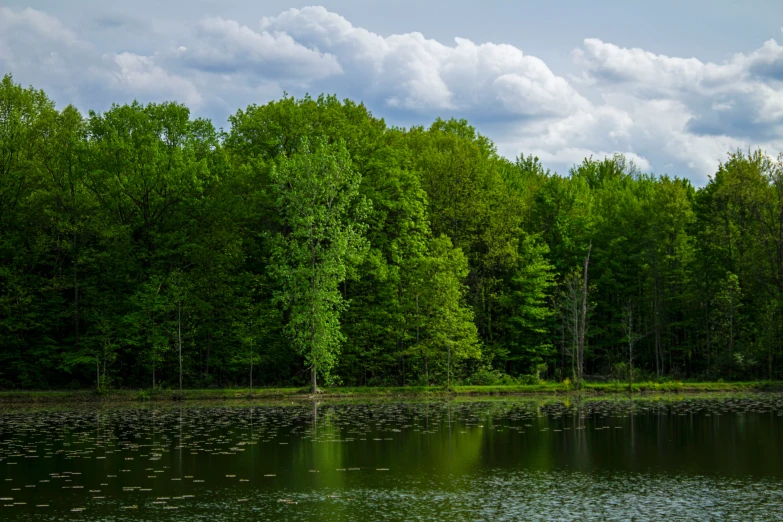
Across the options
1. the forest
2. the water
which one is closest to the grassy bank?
the forest

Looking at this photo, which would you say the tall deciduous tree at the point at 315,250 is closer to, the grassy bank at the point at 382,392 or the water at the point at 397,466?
the grassy bank at the point at 382,392

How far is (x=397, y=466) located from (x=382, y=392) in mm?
29832

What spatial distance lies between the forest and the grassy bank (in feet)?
5.71

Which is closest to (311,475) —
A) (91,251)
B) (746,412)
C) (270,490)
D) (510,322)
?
(270,490)

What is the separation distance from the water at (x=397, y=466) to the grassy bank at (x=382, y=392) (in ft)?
32.7

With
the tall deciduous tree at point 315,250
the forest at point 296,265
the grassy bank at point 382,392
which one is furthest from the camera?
the forest at point 296,265

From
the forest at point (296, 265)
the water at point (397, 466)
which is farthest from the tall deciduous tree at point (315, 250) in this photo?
the water at point (397, 466)

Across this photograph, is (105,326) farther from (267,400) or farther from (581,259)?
(581,259)

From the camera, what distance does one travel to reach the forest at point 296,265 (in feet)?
175

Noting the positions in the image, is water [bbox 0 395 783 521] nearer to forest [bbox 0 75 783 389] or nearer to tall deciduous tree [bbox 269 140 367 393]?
tall deciduous tree [bbox 269 140 367 393]

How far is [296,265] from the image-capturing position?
5750 centimetres

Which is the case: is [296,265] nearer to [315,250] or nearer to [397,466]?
[315,250]

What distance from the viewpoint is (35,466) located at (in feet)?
77.9

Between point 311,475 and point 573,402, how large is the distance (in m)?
27.3
